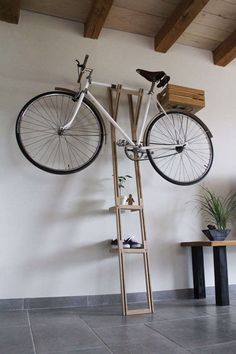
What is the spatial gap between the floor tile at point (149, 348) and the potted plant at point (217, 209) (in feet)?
4.52

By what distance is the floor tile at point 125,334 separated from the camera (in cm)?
168

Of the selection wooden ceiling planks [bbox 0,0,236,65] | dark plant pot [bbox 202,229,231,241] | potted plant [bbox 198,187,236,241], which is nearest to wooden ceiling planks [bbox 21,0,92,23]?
wooden ceiling planks [bbox 0,0,236,65]

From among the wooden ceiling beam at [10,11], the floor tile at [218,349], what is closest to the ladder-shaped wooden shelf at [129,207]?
the floor tile at [218,349]

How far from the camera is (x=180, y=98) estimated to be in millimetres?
2930

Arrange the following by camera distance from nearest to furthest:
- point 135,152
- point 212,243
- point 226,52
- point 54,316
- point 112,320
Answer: point 112,320
point 54,316
point 212,243
point 135,152
point 226,52

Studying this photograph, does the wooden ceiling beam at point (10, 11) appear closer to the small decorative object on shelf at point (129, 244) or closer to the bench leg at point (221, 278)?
the small decorative object on shelf at point (129, 244)

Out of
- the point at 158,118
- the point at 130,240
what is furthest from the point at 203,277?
the point at 158,118

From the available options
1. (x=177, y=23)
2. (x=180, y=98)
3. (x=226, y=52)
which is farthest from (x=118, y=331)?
(x=226, y=52)

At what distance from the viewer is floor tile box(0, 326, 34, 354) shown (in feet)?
4.99

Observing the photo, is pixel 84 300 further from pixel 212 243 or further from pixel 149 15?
pixel 149 15

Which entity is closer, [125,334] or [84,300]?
[125,334]

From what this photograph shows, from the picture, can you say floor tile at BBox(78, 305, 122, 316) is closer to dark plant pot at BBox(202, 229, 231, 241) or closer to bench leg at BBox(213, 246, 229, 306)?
bench leg at BBox(213, 246, 229, 306)

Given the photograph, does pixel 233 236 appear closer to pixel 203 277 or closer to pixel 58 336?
pixel 203 277

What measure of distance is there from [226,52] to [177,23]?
749mm
